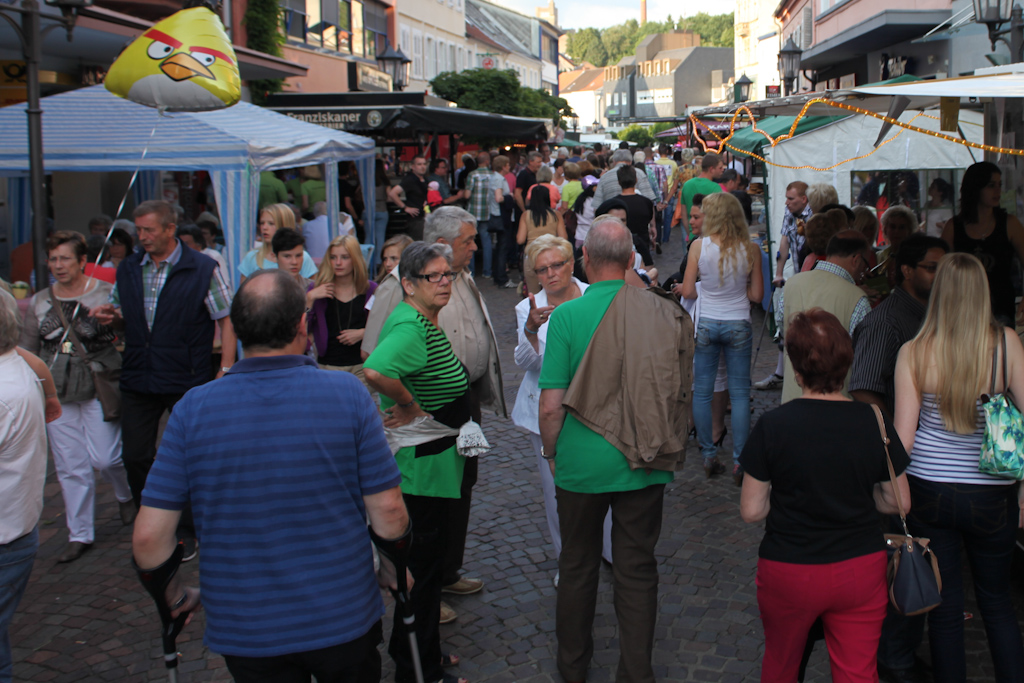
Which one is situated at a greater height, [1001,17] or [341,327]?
[1001,17]

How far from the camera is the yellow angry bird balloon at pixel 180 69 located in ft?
21.3

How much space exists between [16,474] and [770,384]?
6.56 m

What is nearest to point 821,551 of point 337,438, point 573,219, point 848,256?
point 337,438

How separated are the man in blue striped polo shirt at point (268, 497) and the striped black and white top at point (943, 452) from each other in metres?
2.06

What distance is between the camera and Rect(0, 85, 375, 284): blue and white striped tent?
759cm

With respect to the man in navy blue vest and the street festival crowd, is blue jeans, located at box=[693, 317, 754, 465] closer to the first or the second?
the street festival crowd

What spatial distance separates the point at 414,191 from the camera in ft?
45.2

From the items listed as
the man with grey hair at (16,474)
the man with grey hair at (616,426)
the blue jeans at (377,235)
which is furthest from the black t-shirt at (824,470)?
the blue jeans at (377,235)

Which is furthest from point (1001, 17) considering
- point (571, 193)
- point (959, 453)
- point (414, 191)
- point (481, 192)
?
point (414, 191)

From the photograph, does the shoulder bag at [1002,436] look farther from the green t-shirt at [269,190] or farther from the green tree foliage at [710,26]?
the green tree foliage at [710,26]

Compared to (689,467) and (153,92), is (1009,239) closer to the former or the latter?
(689,467)

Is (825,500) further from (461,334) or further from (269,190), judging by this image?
(269,190)

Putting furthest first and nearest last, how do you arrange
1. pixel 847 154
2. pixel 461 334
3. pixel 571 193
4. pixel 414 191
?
1. pixel 414 191
2. pixel 571 193
3. pixel 847 154
4. pixel 461 334

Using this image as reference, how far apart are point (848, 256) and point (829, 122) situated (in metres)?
6.23
